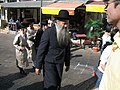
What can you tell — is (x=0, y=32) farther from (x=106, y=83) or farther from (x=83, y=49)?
(x=106, y=83)

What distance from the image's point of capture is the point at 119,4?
2002 mm

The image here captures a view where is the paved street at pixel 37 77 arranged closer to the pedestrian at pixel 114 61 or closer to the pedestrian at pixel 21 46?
the pedestrian at pixel 21 46

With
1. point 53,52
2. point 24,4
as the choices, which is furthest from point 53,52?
point 24,4

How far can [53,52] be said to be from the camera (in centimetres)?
532

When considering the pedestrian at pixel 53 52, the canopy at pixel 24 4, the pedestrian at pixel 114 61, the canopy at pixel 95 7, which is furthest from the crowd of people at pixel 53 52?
the canopy at pixel 24 4

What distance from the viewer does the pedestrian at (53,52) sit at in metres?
5.26

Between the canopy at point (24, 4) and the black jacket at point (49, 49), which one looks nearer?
the black jacket at point (49, 49)

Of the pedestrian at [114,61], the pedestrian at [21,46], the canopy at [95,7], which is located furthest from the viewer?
the canopy at [95,7]

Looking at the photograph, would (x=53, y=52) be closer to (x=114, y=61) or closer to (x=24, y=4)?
(x=114, y=61)

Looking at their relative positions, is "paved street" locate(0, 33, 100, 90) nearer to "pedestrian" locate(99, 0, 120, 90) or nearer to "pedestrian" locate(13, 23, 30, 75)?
"pedestrian" locate(13, 23, 30, 75)

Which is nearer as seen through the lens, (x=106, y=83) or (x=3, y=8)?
(x=106, y=83)

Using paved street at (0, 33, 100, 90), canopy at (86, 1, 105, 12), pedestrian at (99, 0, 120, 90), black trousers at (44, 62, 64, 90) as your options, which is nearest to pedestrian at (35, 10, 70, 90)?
black trousers at (44, 62, 64, 90)

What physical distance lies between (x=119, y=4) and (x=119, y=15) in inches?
3.5

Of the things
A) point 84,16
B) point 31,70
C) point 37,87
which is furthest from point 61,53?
point 84,16
